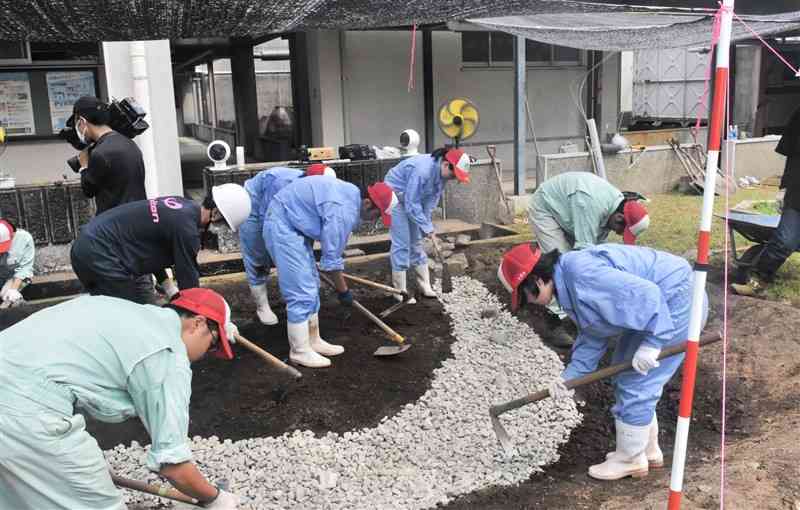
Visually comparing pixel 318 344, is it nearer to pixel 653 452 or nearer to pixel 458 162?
pixel 458 162

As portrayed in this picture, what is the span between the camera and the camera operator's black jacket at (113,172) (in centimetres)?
427

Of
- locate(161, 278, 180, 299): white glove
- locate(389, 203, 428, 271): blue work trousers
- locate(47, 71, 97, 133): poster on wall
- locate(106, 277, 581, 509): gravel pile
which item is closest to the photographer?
locate(106, 277, 581, 509): gravel pile

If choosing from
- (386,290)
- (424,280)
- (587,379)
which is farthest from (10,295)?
(587,379)

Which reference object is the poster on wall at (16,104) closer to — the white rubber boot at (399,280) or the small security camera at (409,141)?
the small security camera at (409,141)

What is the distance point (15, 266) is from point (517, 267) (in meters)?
4.19

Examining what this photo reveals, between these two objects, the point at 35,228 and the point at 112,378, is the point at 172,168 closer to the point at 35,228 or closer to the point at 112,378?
the point at 35,228

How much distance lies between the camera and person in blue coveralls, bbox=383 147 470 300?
20.2 feet

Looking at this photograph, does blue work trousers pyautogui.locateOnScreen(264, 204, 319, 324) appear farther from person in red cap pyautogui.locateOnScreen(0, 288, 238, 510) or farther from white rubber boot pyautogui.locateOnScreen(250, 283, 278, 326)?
person in red cap pyautogui.locateOnScreen(0, 288, 238, 510)

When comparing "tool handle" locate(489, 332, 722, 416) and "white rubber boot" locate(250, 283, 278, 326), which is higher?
"tool handle" locate(489, 332, 722, 416)

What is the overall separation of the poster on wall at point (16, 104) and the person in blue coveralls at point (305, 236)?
417 centimetres

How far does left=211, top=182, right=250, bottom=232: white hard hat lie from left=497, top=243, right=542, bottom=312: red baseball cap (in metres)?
1.76

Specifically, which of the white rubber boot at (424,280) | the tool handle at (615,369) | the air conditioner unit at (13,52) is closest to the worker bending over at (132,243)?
the tool handle at (615,369)

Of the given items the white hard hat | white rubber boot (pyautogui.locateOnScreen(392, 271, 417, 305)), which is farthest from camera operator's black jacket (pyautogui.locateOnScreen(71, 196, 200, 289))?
white rubber boot (pyautogui.locateOnScreen(392, 271, 417, 305))

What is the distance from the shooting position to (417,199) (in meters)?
6.29
